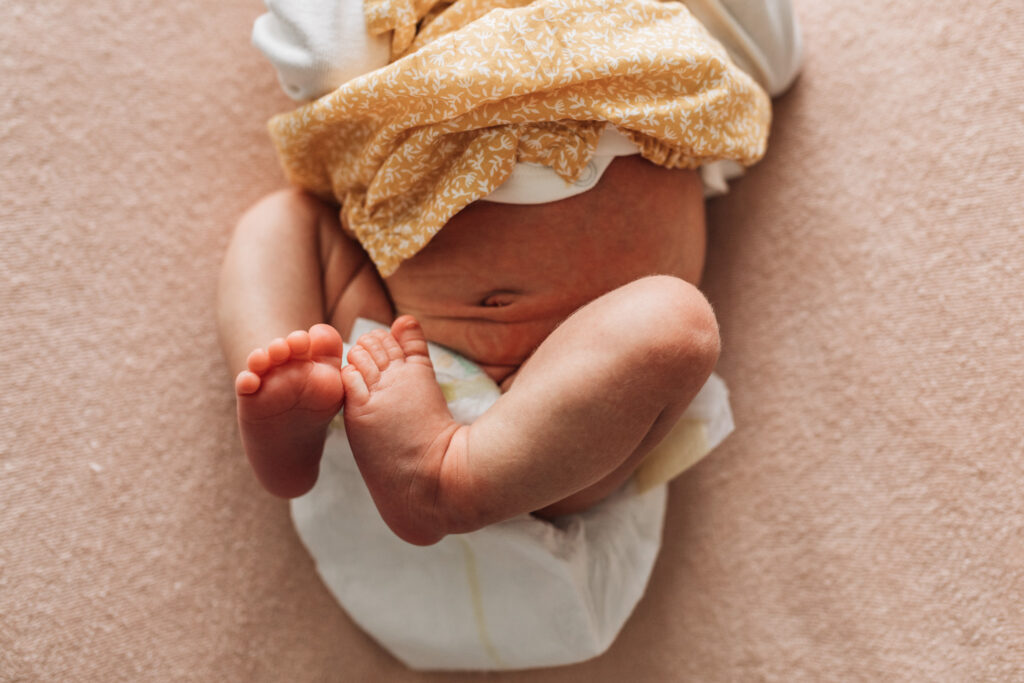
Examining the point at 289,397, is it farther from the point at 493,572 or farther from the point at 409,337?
the point at 493,572

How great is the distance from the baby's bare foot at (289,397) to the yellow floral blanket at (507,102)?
0.18 meters

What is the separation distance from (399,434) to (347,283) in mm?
301

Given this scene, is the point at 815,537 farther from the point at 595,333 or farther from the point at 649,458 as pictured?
the point at 595,333

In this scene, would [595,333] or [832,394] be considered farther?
[832,394]

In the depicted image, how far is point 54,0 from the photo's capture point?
0.94 m

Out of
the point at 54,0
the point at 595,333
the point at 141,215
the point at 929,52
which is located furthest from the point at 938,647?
the point at 54,0

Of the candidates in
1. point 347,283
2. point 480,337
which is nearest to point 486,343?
point 480,337

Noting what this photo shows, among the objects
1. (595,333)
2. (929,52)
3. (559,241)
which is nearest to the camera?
(595,333)

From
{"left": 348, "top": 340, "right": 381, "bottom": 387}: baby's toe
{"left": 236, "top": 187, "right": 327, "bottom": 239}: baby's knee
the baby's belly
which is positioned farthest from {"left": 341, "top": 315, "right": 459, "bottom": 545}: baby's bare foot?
{"left": 236, "top": 187, "right": 327, "bottom": 239}: baby's knee

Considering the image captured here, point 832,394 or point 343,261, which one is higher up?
point 343,261

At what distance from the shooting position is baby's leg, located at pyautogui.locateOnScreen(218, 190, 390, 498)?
0.65 metres

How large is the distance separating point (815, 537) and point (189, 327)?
2.69ft

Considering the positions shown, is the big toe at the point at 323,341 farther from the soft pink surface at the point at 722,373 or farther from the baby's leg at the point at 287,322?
the soft pink surface at the point at 722,373

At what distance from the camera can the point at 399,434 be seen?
2.26 ft
